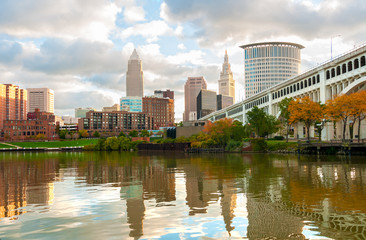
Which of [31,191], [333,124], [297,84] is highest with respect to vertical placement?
[297,84]

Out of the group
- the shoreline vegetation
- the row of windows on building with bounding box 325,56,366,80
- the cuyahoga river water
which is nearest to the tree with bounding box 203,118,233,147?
the shoreline vegetation

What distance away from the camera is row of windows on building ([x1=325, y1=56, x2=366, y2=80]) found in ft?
209

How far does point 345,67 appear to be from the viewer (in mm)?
70000

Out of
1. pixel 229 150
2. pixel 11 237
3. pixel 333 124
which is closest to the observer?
pixel 11 237

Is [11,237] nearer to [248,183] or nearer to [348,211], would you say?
[348,211]

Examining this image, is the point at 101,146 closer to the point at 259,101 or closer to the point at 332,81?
the point at 259,101

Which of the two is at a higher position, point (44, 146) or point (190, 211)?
point (44, 146)

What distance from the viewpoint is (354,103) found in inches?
2338

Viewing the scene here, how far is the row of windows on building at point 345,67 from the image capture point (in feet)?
209

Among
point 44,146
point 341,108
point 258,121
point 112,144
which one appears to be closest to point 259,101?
point 258,121

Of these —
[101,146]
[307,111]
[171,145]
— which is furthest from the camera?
[101,146]

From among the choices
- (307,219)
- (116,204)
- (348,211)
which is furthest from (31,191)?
(348,211)

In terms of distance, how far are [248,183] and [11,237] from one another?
17709mm

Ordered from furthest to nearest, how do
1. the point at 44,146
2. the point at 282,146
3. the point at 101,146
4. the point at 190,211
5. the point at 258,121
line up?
the point at 44,146, the point at 101,146, the point at 258,121, the point at 282,146, the point at 190,211
